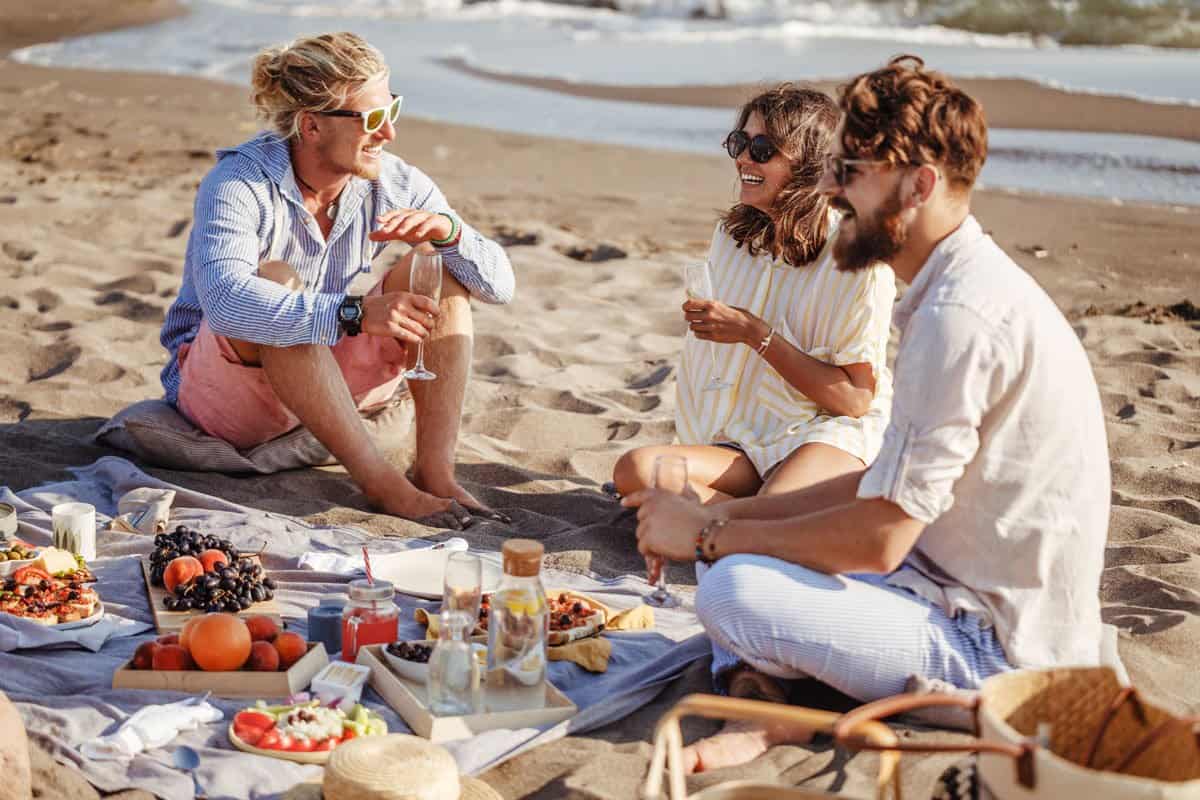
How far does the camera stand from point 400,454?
5.80 meters

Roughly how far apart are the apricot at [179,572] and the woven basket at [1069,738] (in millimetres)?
2303

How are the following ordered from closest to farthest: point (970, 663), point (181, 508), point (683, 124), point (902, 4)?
point (970, 663), point (181, 508), point (683, 124), point (902, 4)

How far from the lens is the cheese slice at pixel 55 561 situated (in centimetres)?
414

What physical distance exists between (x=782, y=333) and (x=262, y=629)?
2.02m

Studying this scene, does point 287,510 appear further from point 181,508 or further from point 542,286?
point 542,286

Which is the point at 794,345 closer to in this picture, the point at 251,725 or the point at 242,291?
the point at 242,291

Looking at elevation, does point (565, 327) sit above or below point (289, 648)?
below

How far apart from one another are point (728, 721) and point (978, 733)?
1.06m

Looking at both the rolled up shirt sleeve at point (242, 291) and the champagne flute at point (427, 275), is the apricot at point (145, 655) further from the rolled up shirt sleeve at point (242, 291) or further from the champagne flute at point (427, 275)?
the champagne flute at point (427, 275)

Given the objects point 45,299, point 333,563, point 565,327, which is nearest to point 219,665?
point 333,563

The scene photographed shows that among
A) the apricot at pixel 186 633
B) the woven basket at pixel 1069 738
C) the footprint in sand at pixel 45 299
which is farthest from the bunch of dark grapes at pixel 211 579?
the footprint in sand at pixel 45 299

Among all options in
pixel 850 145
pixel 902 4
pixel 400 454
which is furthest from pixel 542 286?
pixel 902 4

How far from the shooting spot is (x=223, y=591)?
159 inches

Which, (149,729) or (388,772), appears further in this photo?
(149,729)
